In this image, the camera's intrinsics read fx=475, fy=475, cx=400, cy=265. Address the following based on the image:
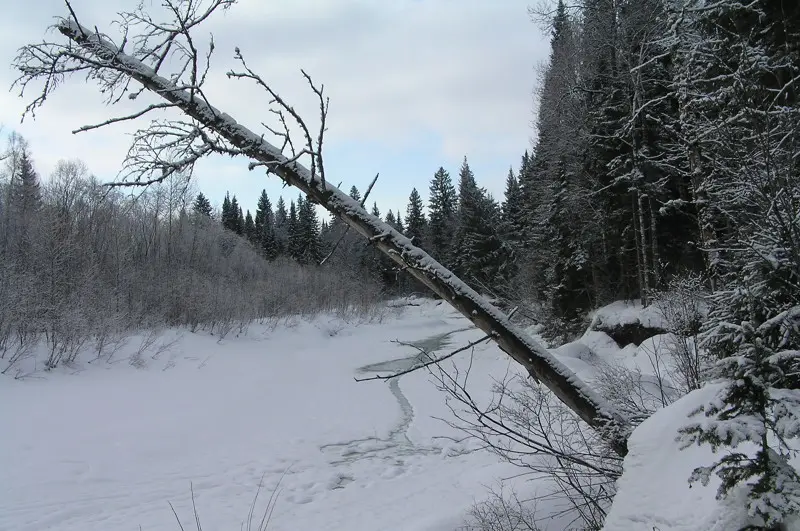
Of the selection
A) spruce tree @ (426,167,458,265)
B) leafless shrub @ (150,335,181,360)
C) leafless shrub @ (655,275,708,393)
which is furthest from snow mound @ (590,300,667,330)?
spruce tree @ (426,167,458,265)

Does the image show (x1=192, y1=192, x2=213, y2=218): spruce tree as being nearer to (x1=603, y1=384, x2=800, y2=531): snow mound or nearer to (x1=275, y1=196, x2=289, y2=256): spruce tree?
(x1=275, y1=196, x2=289, y2=256): spruce tree

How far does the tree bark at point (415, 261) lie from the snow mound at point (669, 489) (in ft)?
2.45

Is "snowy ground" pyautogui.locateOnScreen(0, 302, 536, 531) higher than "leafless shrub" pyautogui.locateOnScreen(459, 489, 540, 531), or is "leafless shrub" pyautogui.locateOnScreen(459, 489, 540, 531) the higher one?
"leafless shrub" pyautogui.locateOnScreen(459, 489, 540, 531)

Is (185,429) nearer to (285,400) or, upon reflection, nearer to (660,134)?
(285,400)

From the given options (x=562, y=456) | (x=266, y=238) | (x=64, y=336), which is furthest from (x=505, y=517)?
(x=266, y=238)

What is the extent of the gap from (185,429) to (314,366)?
9973 mm

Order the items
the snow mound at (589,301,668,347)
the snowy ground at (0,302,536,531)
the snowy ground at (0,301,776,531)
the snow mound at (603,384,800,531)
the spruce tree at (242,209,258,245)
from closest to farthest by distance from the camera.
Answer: the snow mound at (603,384,800,531) < the snowy ground at (0,301,776,531) < the snowy ground at (0,302,536,531) < the snow mound at (589,301,668,347) < the spruce tree at (242,209,258,245)

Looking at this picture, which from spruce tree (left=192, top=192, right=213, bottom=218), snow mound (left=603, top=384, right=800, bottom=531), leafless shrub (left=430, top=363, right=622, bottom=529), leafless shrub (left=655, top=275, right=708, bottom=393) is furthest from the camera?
spruce tree (left=192, top=192, right=213, bottom=218)

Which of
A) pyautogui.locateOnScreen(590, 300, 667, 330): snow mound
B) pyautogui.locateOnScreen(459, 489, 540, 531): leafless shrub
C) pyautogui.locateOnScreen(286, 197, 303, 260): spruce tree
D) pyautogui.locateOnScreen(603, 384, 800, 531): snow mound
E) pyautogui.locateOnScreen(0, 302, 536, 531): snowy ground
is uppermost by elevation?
pyautogui.locateOnScreen(286, 197, 303, 260): spruce tree

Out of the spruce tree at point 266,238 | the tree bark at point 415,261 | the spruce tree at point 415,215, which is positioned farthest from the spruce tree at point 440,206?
the tree bark at point 415,261

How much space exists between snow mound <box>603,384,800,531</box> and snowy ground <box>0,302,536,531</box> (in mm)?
3062

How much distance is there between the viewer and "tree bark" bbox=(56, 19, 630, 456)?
3.31 metres

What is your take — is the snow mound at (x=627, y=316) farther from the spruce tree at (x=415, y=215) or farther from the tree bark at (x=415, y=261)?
the spruce tree at (x=415, y=215)

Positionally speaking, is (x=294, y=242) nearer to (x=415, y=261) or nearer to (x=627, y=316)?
(x=627, y=316)
